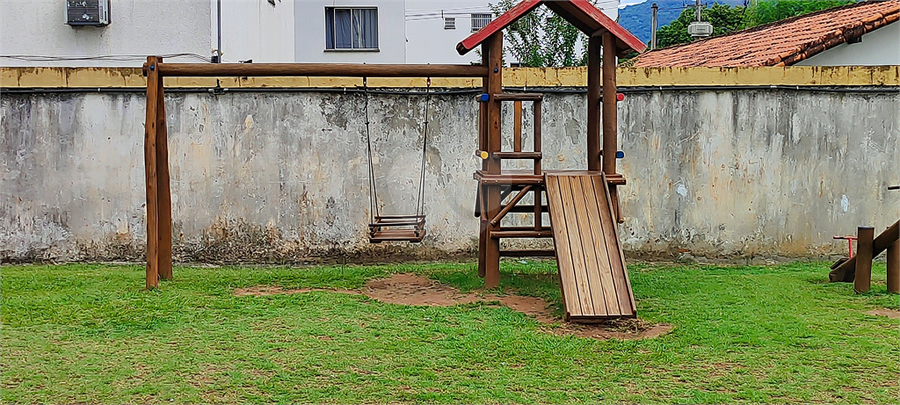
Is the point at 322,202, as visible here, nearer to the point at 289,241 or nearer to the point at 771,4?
the point at 289,241

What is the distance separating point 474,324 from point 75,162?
216 inches

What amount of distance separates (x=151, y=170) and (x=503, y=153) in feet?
10.4

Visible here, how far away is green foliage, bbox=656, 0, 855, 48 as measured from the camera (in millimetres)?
24875

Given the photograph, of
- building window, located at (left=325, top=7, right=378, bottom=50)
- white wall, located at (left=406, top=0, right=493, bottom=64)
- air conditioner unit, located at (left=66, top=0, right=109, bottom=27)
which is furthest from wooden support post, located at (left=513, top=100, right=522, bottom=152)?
white wall, located at (left=406, top=0, right=493, bottom=64)

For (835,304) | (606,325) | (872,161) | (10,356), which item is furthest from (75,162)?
(872,161)

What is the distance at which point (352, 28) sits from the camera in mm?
20719

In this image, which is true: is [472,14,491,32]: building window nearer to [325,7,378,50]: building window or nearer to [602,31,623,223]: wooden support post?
[325,7,378,50]: building window

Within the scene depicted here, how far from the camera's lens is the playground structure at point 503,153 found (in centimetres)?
721

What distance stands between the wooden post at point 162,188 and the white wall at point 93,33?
14.5ft

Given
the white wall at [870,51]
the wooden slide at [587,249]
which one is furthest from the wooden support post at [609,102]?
the white wall at [870,51]

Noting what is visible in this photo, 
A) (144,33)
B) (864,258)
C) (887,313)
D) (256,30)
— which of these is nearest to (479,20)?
(256,30)

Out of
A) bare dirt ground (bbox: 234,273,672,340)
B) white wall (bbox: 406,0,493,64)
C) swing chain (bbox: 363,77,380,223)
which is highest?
white wall (bbox: 406,0,493,64)

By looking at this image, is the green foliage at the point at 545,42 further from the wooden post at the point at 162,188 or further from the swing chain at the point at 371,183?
the wooden post at the point at 162,188

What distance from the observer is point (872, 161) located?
956 cm
